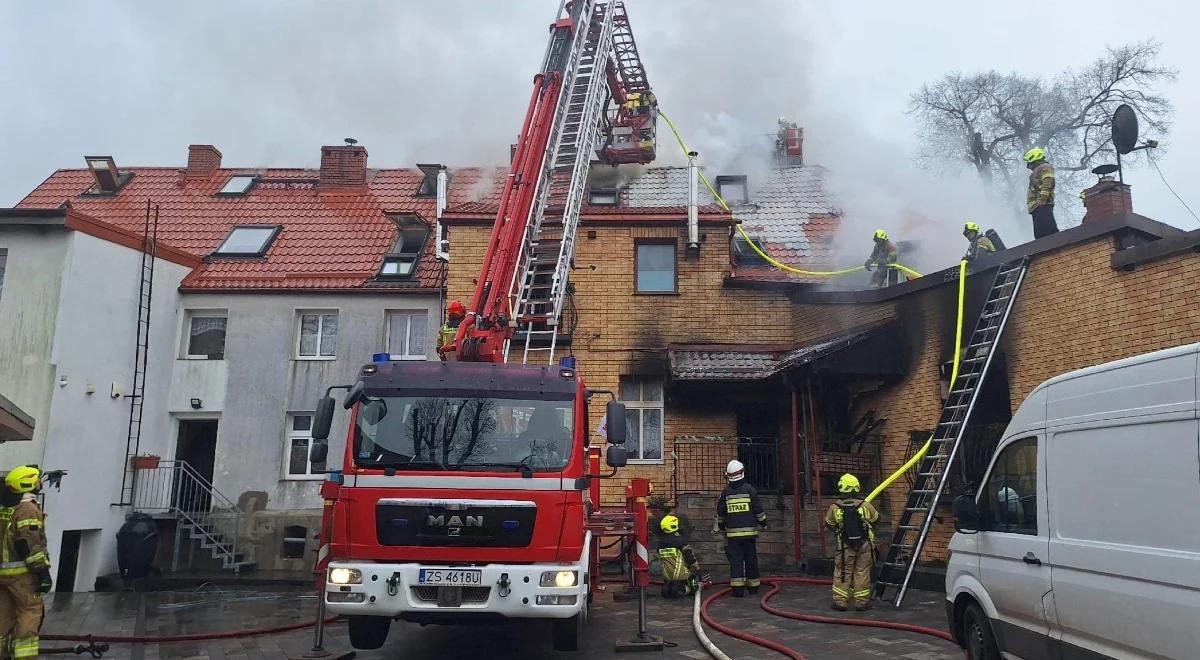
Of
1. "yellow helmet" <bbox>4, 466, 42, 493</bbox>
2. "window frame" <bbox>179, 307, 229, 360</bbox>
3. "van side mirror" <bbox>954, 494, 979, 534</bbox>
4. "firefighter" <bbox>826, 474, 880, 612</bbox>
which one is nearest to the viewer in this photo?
"van side mirror" <bbox>954, 494, 979, 534</bbox>

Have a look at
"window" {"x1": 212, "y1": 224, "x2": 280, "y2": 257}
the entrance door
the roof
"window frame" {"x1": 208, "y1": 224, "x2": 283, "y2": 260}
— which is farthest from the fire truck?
"window" {"x1": 212, "y1": 224, "x2": 280, "y2": 257}

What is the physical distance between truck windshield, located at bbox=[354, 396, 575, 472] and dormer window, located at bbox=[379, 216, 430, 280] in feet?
30.4

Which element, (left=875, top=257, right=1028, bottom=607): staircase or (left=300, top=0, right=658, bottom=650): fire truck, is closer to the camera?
(left=300, top=0, right=658, bottom=650): fire truck

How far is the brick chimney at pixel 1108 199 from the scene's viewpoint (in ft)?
31.4

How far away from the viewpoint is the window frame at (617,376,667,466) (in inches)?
552

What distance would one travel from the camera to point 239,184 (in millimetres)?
19719

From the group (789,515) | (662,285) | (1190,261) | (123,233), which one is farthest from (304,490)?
(1190,261)

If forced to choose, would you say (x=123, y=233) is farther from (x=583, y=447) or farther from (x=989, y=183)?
(x=989, y=183)

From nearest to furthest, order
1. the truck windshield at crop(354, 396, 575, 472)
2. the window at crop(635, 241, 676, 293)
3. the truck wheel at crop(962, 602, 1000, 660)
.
A: the truck wheel at crop(962, 602, 1000, 660)
the truck windshield at crop(354, 396, 575, 472)
the window at crop(635, 241, 676, 293)

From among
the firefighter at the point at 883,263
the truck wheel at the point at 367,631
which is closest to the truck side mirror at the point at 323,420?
the truck wheel at the point at 367,631

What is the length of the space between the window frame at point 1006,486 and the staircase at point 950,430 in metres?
3.48

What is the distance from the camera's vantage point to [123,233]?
46.8 ft

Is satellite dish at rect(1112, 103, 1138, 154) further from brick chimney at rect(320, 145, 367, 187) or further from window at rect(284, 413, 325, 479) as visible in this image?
brick chimney at rect(320, 145, 367, 187)

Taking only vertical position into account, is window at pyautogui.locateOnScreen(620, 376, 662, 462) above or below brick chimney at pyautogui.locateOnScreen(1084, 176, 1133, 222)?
below
